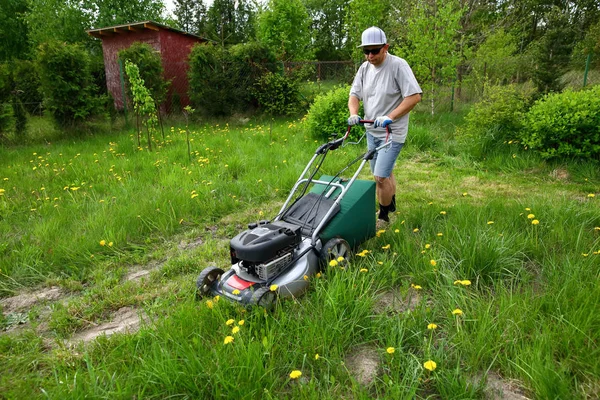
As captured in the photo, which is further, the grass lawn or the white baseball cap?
the white baseball cap

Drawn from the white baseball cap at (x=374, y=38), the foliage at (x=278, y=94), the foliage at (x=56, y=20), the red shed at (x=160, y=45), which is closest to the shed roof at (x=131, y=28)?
the red shed at (x=160, y=45)

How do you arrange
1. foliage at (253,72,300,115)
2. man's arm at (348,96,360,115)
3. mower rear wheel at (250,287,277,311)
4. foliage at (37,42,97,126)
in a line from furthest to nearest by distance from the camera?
foliage at (253,72,300,115) < foliage at (37,42,97,126) < man's arm at (348,96,360,115) < mower rear wheel at (250,287,277,311)

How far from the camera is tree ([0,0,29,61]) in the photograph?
68.7ft

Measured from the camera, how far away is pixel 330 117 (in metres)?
7.45

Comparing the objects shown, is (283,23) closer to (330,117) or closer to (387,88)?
(330,117)

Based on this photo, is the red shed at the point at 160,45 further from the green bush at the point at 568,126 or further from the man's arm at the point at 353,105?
the green bush at the point at 568,126

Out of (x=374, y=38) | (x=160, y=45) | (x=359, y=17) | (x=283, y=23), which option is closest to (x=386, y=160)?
(x=374, y=38)

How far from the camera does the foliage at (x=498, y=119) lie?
5898mm

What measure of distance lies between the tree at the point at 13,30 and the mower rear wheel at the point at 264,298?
81.1ft

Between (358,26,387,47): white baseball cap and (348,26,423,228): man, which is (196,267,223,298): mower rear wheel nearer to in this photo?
(348,26,423,228): man

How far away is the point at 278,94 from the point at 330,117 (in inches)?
166

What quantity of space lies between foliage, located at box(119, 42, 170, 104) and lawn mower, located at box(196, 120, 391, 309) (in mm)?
7644

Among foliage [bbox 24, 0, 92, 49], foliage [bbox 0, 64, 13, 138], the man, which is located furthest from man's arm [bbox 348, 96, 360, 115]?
foliage [bbox 24, 0, 92, 49]

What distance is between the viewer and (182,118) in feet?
35.8
